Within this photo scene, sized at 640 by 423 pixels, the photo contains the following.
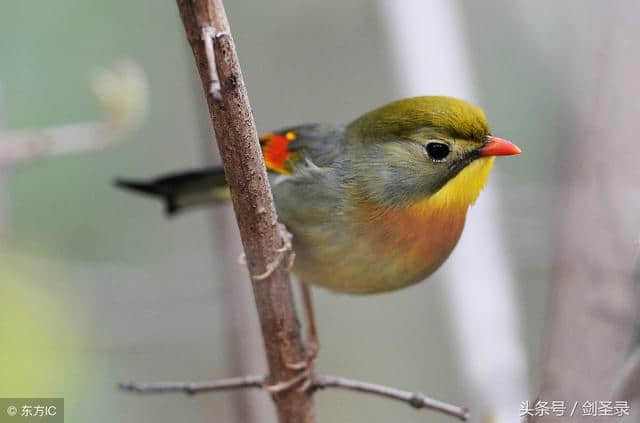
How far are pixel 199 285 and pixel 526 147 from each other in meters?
2.79

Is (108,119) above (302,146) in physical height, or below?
above

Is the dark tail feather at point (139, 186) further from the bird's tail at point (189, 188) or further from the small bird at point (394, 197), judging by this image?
the small bird at point (394, 197)

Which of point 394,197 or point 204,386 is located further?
point 394,197

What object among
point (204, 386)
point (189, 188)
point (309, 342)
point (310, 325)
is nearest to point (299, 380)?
point (204, 386)

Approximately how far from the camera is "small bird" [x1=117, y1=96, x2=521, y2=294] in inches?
113

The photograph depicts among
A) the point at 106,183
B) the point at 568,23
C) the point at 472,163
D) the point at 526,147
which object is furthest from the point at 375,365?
the point at 472,163

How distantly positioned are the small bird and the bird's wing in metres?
0.09

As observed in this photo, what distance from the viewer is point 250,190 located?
2.14 m

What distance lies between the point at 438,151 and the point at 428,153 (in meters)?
0.04

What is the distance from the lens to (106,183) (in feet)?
18.8

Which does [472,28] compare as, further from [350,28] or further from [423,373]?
[423,373]

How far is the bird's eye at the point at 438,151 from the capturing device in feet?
9.53

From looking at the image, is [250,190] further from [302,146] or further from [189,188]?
[189,188]

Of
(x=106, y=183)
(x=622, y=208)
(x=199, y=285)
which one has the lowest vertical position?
(x=199, y=285)
